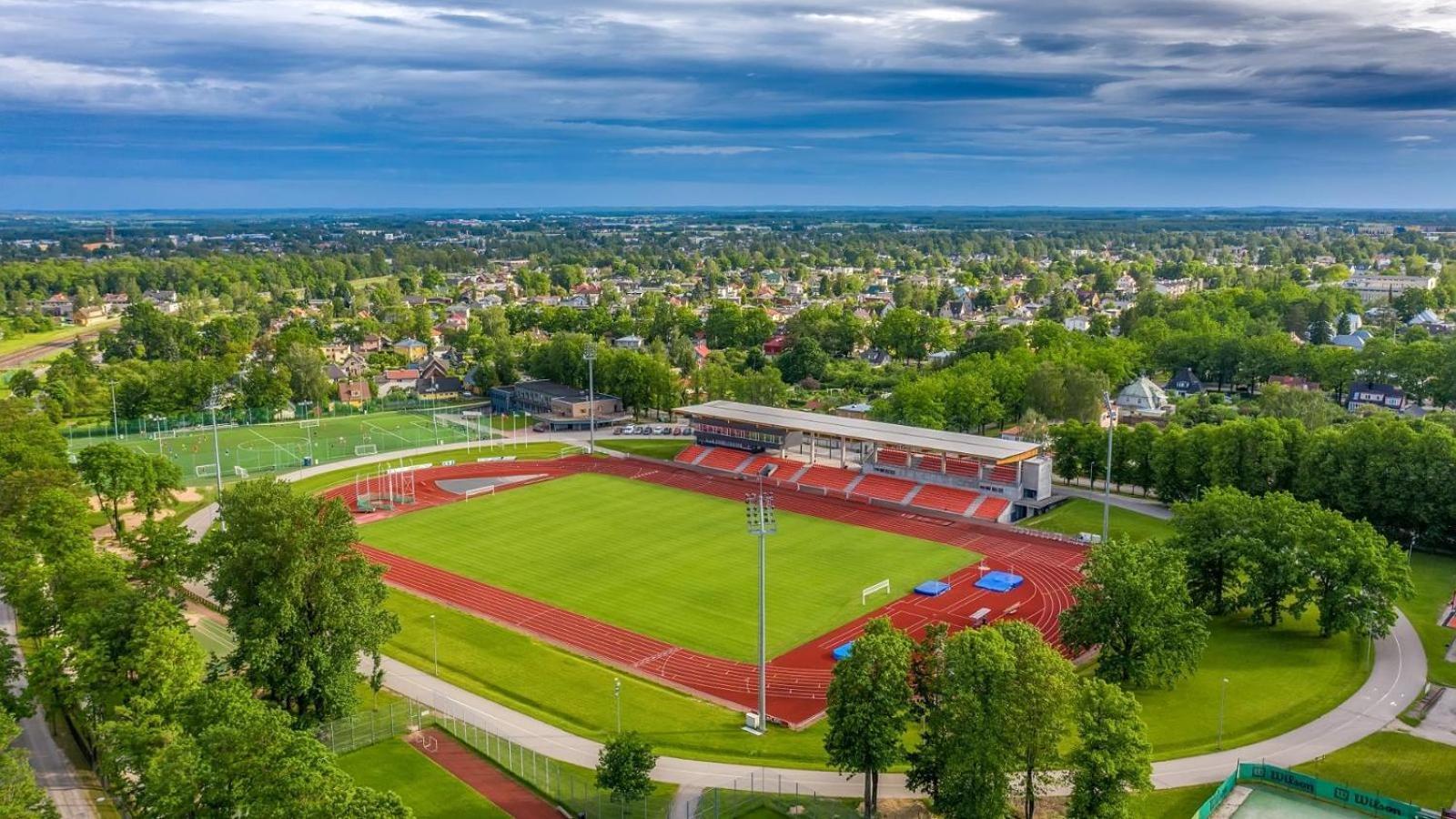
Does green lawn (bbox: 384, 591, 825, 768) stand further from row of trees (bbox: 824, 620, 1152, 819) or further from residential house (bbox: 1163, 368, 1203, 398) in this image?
residential house (bbox: 1163, 368, 1203, 398)

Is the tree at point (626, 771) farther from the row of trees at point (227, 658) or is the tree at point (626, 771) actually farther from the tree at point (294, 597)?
the tree at point (294, 597)

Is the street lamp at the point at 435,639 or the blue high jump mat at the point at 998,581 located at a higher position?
the blue high jump mat at the point at 998,581

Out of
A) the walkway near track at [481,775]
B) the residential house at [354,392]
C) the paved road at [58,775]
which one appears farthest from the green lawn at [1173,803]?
the residential house at [354,392]

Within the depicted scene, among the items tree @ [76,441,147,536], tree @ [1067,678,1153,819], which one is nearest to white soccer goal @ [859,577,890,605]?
tree @ [1067,678,1153,819]

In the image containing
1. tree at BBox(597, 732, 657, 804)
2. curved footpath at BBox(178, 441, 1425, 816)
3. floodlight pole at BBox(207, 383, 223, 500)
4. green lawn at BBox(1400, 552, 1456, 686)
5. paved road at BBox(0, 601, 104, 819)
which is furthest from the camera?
floodlight pole at BBox(207, 383, 223, 500)

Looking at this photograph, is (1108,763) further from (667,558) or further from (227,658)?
(667,558)

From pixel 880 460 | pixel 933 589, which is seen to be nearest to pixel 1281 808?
pixel 933 589
